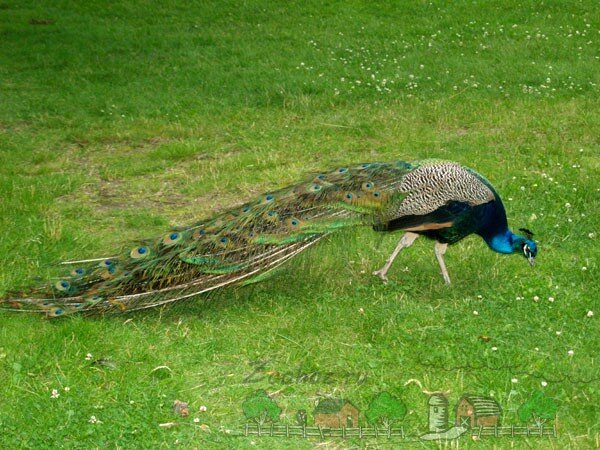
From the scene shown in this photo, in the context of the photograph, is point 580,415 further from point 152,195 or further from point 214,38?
point 214,38

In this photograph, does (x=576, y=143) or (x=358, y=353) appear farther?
(x=576, y=143)

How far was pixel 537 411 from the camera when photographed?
189 inches

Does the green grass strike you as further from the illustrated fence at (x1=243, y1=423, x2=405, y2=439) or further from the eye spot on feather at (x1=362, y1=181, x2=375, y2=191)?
the eye spot on feather at (x1=362, y1=181, x2=375, y2=191)

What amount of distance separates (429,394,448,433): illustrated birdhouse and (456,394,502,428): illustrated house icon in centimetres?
7

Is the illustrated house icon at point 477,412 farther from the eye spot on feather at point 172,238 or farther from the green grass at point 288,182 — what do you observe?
the eye spot on feather at point 172,238

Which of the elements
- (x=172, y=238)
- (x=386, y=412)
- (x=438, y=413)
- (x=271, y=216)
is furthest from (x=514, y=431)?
(x=172, y=238)

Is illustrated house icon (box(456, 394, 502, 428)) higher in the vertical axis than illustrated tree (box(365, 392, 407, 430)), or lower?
higher

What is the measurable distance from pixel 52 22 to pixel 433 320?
1097 centimetres

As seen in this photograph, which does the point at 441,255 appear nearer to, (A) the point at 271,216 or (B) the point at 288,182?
(A) the point at 271,216

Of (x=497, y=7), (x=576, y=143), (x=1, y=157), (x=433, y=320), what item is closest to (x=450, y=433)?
(x=433, y=320)

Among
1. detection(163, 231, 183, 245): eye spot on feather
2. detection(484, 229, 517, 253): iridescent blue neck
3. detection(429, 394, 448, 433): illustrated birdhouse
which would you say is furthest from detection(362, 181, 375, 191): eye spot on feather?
detection(429, 394, 448, 433): illustrated birdhouse

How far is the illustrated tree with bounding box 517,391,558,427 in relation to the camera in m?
4.78

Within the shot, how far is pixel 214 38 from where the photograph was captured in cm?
1359

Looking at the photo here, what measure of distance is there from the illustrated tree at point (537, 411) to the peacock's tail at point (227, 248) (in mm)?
1841
